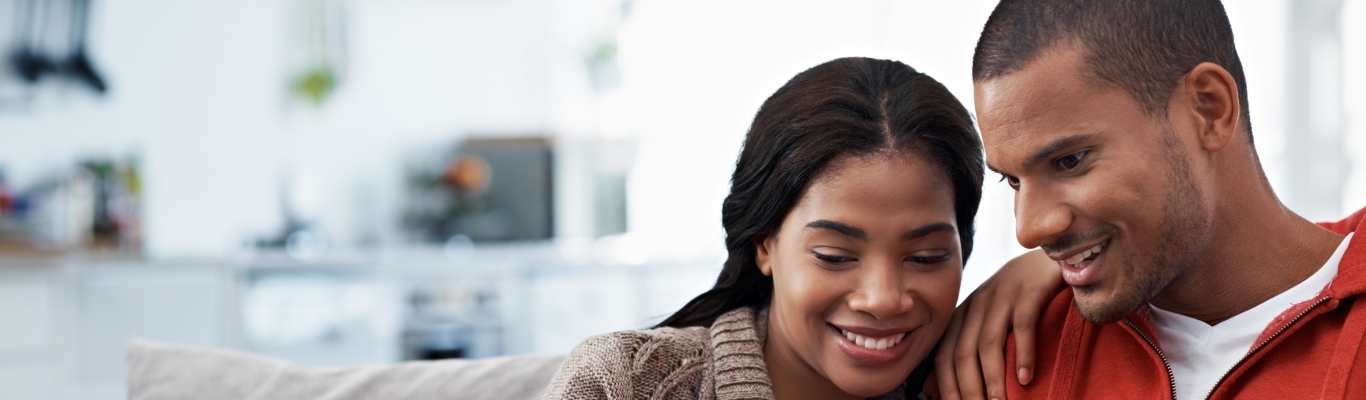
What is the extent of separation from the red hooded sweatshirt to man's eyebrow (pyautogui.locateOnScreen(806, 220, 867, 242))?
0.26 m

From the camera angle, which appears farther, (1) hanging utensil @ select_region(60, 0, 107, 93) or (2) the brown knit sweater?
(1) hanging utensil @ select_region(60, 0, 107, 93)

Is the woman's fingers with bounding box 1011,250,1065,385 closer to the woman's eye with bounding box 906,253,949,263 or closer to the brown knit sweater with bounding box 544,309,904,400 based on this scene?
the woman's eye with bounding box 906,253,949,263

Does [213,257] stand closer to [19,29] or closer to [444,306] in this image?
[444,306]

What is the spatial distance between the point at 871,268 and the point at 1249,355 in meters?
0.43

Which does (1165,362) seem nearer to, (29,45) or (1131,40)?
(1131,40)

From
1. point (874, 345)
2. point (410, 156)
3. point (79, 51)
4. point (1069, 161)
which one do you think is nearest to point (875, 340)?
point (874, 345)

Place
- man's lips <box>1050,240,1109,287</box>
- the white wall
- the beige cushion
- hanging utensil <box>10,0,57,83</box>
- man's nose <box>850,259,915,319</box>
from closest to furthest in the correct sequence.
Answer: man's lips <box>1050,240,1109,287</box>
man's nose <box>850,259,915,319</box>
the beige cushion
hanging utensil <box>10,0,57,83</box>
the white wall

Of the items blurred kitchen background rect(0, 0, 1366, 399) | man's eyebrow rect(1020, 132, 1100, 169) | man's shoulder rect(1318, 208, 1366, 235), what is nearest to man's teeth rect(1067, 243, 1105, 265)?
man's eyebrow rect(1020, 132, 1100, 169)

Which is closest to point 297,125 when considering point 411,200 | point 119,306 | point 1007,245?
point 411,200

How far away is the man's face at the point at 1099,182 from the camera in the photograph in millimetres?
1170

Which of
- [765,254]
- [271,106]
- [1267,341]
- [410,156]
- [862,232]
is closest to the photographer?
[1267,341]

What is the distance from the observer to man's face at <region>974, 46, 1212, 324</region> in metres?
1.17

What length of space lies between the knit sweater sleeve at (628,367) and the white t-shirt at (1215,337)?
1.99 ft

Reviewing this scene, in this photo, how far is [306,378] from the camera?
161 centimetres
